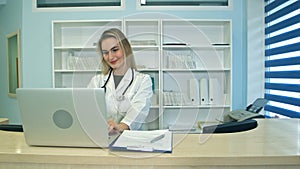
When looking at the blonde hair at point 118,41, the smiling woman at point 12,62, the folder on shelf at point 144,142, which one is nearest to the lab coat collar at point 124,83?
the blonde hair at point 118,41

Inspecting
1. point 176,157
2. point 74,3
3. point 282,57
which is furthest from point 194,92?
point 176,157

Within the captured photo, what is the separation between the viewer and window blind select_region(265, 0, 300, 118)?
2.49 m

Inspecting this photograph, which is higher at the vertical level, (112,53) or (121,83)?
(112,53)

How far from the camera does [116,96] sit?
1823 mm

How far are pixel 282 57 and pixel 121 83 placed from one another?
1775 millimetres

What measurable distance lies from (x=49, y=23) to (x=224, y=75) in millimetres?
2134

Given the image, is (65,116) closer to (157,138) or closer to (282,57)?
(157,138)

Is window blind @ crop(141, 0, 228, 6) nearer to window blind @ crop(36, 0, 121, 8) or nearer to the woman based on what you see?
window blind @ crop(36, 0, 121, 8)

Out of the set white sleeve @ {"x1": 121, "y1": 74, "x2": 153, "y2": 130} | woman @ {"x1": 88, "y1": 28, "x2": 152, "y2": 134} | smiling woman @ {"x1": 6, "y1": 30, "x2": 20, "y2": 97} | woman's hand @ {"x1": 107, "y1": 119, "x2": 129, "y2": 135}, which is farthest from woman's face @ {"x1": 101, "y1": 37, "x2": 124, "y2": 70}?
smiling woman @ {"x1": 6, "y1": 30, "x2": 20, "y2": 97}

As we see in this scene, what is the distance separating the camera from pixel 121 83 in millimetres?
1857

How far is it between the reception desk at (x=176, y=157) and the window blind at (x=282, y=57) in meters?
1.52

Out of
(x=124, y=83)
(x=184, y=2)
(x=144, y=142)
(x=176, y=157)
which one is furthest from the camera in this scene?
(x=184, y=2)

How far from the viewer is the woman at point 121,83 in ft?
5.74

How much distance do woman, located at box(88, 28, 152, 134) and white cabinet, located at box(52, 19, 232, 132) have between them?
3.92ft
